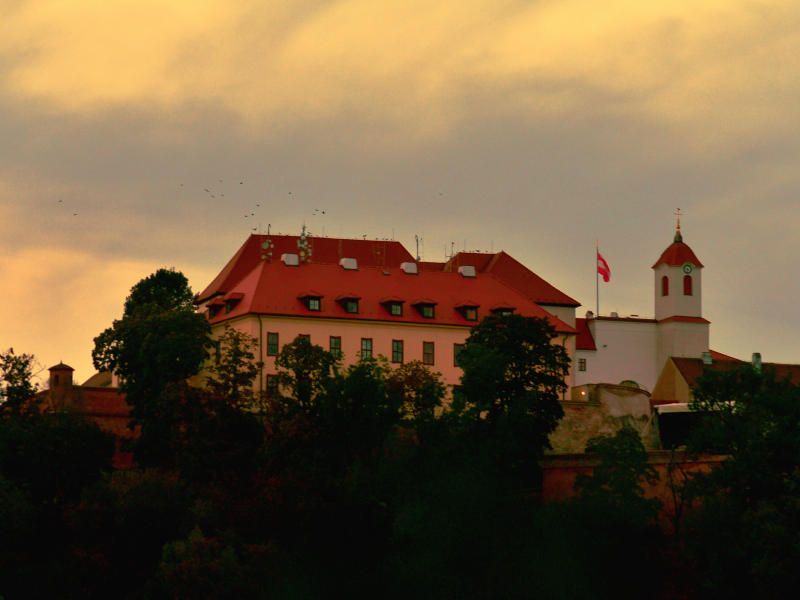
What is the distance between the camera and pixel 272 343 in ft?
268

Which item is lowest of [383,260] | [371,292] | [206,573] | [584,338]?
[206,573]

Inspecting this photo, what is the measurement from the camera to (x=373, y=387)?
65.0 m

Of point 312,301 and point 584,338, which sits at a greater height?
point 312,301

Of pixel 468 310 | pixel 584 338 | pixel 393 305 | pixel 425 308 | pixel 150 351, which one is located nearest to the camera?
pixel 150 351

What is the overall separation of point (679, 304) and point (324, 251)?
21.6 metres

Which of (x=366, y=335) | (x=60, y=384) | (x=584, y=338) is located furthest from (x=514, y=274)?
(x=60, y=384)

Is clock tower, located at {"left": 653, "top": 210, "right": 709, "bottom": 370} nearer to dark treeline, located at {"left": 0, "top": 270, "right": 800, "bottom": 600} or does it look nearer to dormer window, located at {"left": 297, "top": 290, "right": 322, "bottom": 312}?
dormer window, located at {"left": 297, "top": 290, "right": 322, "bottom": 312}

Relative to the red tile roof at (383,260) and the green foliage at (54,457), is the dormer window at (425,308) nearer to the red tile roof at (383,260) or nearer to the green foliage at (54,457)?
the red tile roof at (383,260)

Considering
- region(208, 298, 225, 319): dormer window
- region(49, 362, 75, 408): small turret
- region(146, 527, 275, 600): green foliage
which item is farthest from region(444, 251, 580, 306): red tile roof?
region(146, 527, 275, 600): green foliage

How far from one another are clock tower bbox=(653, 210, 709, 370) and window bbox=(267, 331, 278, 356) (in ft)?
83.9

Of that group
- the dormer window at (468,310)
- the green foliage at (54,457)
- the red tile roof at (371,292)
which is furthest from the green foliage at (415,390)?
the green foliage at (54,457)

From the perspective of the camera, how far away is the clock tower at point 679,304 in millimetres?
96188

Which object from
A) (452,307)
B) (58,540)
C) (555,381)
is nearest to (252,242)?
(452,307)

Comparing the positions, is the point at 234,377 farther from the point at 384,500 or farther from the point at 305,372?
the point at 384,500
